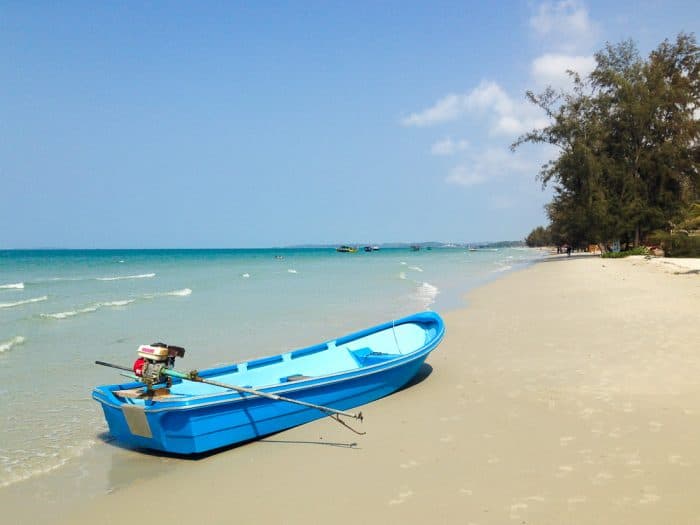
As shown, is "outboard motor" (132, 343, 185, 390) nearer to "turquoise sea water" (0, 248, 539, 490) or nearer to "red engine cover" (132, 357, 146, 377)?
"red engine cover" (132, 357, 146, 377)

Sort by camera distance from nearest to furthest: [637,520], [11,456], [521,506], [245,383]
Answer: [637,520] < [521,506] < [11,456] < [245,383]

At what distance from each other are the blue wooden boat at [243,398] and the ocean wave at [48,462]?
0.51 meters

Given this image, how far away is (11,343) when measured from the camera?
13.4 meters

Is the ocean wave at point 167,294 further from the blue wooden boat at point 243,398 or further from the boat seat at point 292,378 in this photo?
the boat seat at point 292,378

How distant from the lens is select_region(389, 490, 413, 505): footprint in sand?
450 cm

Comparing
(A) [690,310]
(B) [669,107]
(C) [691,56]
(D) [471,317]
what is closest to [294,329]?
(D) [471,317]

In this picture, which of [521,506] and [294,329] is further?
[294,329]

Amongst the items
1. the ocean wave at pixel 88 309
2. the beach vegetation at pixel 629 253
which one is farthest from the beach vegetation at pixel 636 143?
the ocean wave at pixel 88 309

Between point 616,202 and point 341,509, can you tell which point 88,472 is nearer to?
point 341,509

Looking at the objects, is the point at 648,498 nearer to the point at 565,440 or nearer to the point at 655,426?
the point at 565,440

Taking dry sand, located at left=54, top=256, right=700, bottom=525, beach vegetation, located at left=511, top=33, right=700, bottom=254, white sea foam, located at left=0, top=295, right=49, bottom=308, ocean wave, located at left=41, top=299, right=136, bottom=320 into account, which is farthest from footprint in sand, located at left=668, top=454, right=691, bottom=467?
beach vegetation, located at left=511, top=33, right=700, bottom=254

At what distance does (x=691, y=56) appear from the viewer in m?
39.1

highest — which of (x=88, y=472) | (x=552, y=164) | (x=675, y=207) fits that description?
(x=552, y=164)

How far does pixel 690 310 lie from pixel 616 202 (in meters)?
29.5
